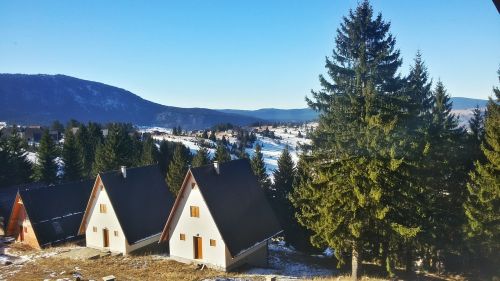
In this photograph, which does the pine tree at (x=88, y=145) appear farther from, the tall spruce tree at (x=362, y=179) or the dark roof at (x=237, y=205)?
the tall spruce tree at (x=362, y=179)

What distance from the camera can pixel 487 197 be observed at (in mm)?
26828

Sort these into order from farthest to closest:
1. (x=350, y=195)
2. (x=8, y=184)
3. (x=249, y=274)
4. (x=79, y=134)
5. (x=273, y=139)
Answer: (x=273, y=139) → (x=79, y=134) → (x=8, y=184) → (x=249, y=274) → (x=350, y=195)

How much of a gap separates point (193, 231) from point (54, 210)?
17.9m

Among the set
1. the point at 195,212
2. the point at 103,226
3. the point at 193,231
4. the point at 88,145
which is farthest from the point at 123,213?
the point at 88,145

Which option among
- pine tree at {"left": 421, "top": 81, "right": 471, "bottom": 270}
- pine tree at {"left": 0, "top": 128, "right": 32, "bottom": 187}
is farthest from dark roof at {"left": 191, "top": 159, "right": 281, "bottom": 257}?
pine tree at {"left": 0, "top": 128, "right": 32, "bottom": 187}

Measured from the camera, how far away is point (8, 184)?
59625mm

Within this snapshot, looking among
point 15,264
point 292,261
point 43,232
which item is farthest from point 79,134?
point 292,261

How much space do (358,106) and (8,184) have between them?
57712mm

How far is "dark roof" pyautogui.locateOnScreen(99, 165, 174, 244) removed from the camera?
34250 mm

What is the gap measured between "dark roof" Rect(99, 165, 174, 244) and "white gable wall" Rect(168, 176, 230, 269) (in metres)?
4.28

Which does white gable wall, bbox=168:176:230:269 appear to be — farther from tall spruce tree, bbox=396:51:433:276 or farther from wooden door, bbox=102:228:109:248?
tall spruce tree, bbox=396:51:433:276

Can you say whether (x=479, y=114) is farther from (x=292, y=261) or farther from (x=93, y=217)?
(x=93, y=217)

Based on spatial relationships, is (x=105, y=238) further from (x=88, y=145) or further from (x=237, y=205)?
(x=88, y=145)

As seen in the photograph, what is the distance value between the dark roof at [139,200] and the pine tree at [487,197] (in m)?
25.9
